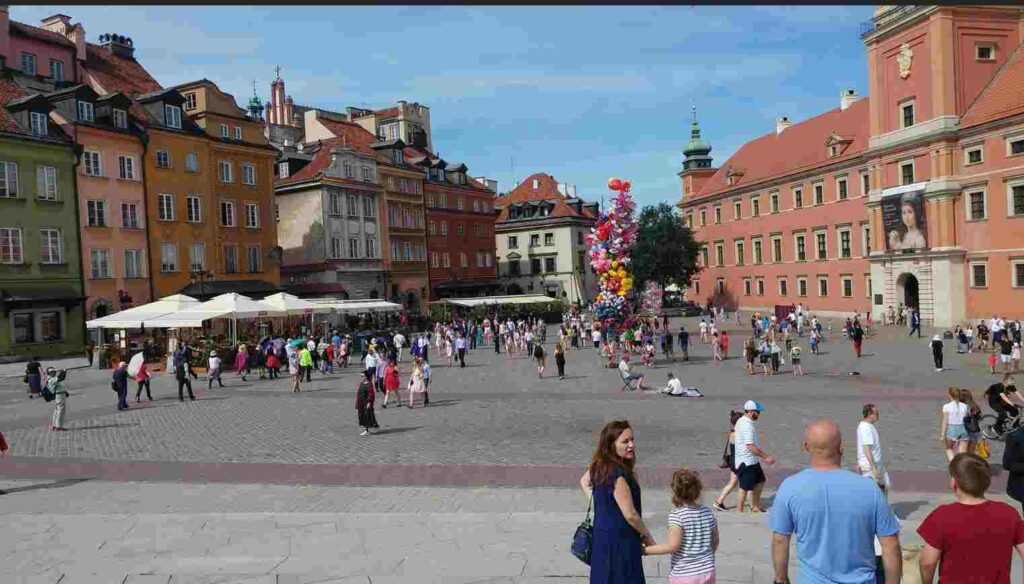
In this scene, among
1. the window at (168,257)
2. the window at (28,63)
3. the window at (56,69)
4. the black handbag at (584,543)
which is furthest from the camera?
the window at (168,257)

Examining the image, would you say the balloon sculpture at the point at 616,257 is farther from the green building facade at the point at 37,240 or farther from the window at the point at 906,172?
the green building facade at the point at 37,240

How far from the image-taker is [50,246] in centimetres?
3822

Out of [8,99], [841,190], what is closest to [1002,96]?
[841,190]

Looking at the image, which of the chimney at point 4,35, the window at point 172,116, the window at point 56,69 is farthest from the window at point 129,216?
the chimney at point 4,35

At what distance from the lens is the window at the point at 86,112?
3994 centimetres

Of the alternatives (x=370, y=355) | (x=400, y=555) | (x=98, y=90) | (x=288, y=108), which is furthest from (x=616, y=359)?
(x=288, y=108)

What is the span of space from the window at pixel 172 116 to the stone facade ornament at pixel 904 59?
140 feet

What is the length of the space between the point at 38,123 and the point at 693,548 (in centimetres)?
4134

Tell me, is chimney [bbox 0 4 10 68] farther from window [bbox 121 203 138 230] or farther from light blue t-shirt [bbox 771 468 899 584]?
light blue t-shirt [bbox 771 468 899 584]

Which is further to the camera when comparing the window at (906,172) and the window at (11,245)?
the window at (906,172)

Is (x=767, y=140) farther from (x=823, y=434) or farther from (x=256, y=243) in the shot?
(x=823, y=434)

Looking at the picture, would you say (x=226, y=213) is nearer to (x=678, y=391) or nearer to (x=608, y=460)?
(x=678, y=391)

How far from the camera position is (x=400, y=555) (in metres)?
8.61

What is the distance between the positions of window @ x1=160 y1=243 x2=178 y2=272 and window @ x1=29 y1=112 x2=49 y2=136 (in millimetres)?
8663
